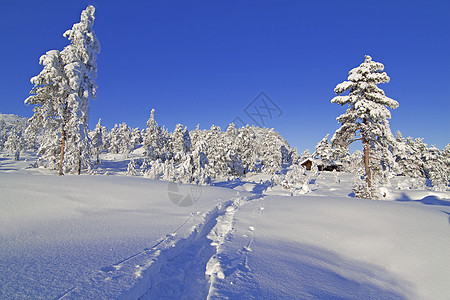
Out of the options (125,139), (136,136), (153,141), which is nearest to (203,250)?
(153,141)

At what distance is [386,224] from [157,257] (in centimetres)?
642

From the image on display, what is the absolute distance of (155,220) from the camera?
645 centimetres

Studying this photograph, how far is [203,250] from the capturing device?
545cm

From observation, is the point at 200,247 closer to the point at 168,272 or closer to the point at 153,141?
the point at 168,272

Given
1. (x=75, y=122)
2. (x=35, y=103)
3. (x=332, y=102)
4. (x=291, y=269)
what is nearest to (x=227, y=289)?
(x=291, y=269)

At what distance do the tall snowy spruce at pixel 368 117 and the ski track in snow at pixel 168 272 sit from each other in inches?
526

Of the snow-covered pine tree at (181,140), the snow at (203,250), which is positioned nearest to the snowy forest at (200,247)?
the snow at (203,250)

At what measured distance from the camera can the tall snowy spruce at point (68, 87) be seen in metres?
15.2

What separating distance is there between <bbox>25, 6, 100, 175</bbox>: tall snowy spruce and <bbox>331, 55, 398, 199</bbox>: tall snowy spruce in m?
19.5

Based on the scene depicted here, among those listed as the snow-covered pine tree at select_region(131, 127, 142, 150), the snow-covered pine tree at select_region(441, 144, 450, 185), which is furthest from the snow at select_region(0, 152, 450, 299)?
the snow-covered pine tree at select_region(131, 127, 142, 150)

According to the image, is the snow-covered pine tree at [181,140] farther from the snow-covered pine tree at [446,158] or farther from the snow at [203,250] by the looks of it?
the snow-covered pine tree at [446,158]

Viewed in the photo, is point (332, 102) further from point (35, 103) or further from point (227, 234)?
point (35, 103)

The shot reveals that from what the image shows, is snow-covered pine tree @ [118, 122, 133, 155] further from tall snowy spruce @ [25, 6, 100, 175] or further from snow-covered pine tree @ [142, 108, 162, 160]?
tall snowy spruce @ [25, 6, 100, 175]

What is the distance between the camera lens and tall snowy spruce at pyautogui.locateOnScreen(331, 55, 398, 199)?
48.8 feet
